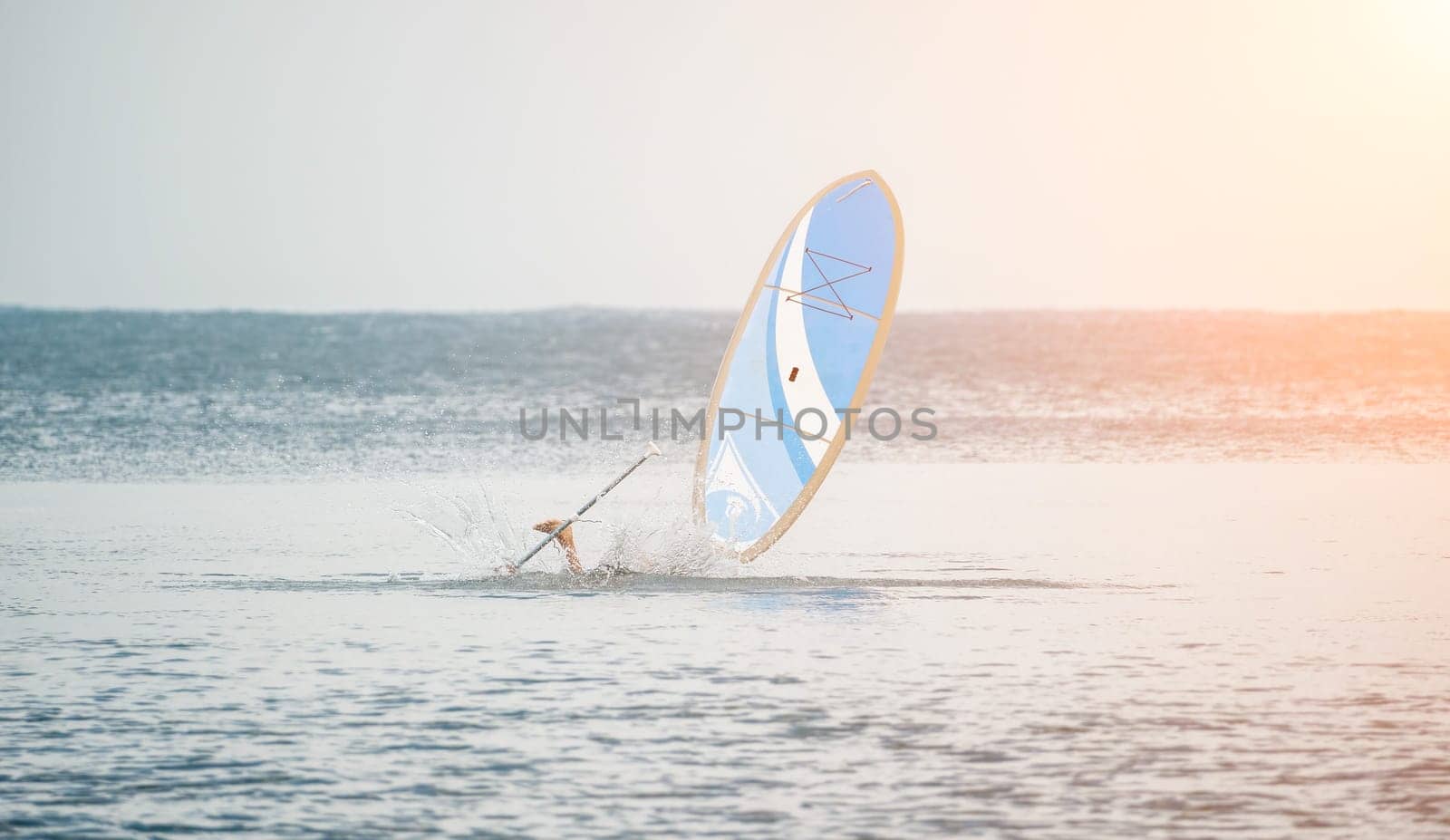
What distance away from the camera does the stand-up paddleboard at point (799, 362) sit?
12531mm

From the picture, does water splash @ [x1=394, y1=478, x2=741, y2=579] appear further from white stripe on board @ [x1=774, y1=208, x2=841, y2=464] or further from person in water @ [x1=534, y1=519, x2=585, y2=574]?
white stripe on board @ [x1=774, y1=208, x2=841, y2=464]

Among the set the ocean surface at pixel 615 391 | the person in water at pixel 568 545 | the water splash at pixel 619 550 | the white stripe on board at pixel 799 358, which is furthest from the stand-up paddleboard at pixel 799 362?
the ocean surface at pixel 615 391

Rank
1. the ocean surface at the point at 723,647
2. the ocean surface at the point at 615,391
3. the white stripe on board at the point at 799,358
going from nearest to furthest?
the ocean surface at the point at 723,647, the white stripe on board at the point at 799,358, the ocean surface at the point at 615,391

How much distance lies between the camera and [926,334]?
7244cm

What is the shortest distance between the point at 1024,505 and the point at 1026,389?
23.4 m

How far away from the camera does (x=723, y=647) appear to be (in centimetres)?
957

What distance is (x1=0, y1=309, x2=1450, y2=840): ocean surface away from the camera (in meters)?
6.69

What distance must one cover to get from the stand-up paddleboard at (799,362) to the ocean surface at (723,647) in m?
0.53

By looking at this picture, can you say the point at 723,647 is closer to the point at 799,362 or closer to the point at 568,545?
the point at 568,545

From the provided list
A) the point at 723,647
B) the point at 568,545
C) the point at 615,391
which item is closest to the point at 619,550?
the point at 568,545

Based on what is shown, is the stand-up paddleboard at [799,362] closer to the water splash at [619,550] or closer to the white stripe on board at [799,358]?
the white stripe on board at [799,358]

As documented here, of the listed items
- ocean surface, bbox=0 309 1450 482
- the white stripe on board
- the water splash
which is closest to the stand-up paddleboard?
the white stripe on board

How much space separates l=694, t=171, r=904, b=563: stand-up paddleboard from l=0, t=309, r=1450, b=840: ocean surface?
535 millimetres

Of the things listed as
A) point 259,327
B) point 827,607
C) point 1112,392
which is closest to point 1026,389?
point 1112,392
